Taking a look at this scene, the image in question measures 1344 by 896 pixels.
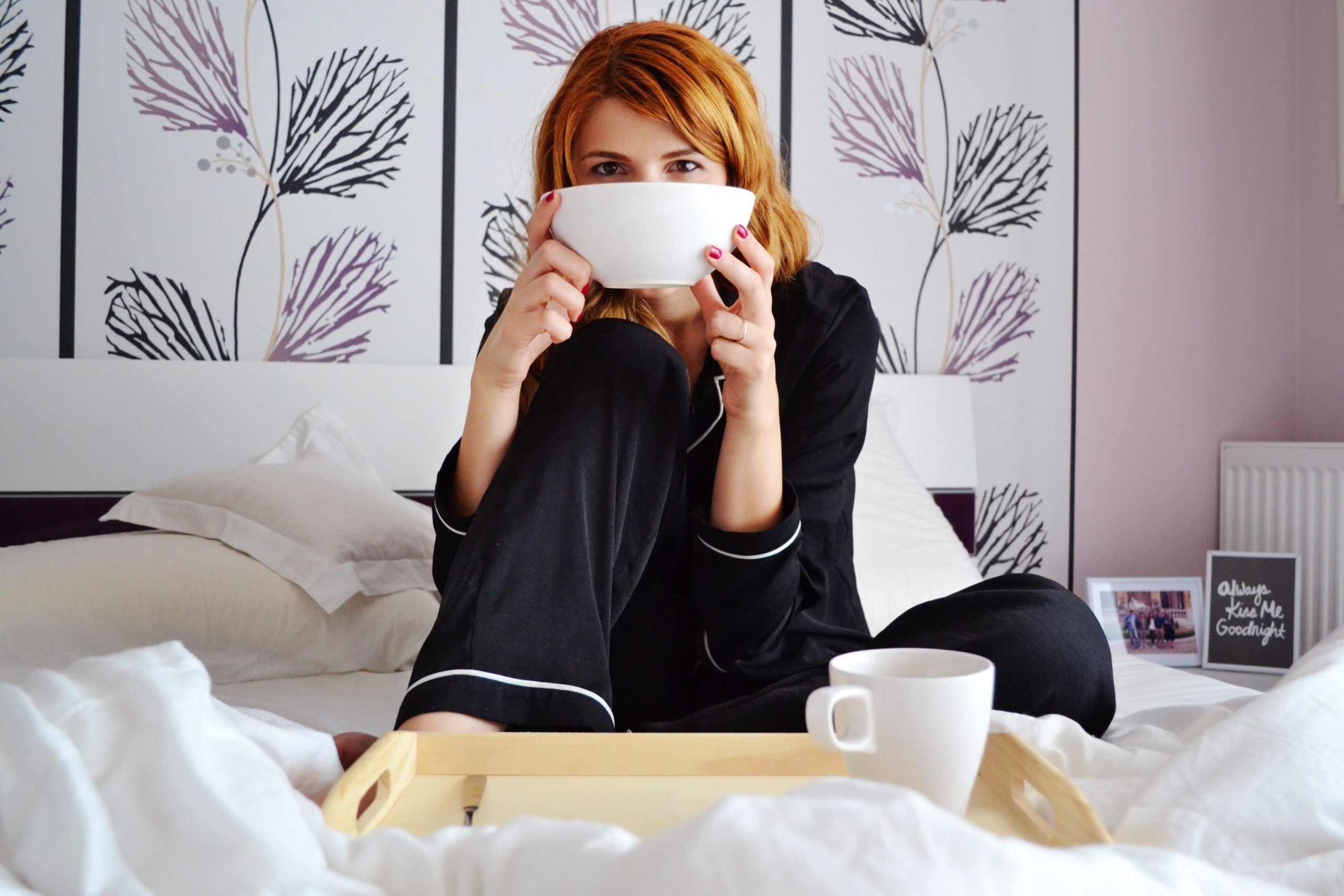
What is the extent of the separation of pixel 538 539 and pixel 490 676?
121 mm

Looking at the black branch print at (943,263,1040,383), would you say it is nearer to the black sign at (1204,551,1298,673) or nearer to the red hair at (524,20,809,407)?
the black sign at (1204,551,1298,673)

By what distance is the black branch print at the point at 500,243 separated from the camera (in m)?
2.22

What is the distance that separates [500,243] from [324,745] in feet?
5.52

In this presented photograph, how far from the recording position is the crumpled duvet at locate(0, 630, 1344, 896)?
408 mm

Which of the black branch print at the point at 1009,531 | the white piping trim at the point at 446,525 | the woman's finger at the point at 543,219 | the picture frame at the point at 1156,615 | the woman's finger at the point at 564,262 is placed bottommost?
the picture frame at the point at 1156,615

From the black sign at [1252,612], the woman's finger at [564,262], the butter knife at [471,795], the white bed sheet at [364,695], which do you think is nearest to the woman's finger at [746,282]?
the woman's finger at [564,262]

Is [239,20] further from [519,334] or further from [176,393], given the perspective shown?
[519,334]

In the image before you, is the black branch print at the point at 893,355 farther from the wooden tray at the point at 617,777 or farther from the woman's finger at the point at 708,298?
the wooden tray at the point at 617,777

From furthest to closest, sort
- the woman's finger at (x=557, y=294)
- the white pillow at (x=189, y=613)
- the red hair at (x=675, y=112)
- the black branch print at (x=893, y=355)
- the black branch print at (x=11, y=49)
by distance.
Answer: the black branch print at (x=893, y=355) < the black branch print at (x=11, y=49) < the white pillow at (x=189, y=613) < the red hair at (x=675, y=112) < the woman's finger at (x=557, y=294)

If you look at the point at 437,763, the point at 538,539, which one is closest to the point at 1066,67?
the point at 538,539

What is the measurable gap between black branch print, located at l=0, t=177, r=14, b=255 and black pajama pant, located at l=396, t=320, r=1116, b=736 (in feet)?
4.82

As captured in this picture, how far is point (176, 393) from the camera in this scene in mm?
1964

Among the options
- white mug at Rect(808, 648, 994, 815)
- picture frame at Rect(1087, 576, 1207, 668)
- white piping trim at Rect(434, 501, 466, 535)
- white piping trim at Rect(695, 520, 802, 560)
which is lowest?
picture frame at Rect(1087, 576, 1207, 668)

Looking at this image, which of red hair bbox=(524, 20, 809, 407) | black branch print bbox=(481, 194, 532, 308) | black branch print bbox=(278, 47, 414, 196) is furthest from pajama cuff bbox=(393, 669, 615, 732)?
black branch print bbox=(278, 47, 414, 196)
